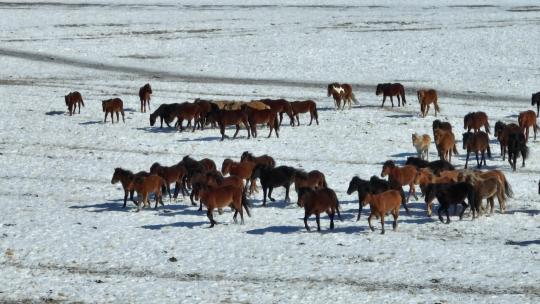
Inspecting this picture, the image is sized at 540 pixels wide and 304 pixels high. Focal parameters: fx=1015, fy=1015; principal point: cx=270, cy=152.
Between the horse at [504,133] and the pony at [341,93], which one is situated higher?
the pony at [341,93]

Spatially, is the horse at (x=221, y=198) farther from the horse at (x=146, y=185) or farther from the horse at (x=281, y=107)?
the horse at (x=281, y=107)

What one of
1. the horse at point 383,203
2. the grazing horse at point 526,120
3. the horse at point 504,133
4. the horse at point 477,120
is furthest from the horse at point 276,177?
the grazing horse at point 526,120

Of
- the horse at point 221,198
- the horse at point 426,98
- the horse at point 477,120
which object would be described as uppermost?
the horse at point 426,98

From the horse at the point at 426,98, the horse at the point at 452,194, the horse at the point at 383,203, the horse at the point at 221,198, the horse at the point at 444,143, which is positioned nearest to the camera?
the horse at the point at 383,203

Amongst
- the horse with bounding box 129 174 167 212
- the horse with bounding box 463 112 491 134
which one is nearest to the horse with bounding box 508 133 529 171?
the horse with bounding box 463 112 491 134

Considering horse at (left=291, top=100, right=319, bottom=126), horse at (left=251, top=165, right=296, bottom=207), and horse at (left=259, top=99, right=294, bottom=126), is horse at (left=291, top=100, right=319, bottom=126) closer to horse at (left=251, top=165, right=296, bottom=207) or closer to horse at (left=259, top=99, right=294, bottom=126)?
horse at (left=259, top=99, right=294, bottom=126)

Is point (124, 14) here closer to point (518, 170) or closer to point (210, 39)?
point (210, 39)

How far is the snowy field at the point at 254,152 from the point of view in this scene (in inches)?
618

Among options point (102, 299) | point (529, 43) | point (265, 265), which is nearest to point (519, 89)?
point (529, 43)

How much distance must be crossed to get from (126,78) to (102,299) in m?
27.9

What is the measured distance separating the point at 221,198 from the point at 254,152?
8.04 metres

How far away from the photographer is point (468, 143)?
81.8ft

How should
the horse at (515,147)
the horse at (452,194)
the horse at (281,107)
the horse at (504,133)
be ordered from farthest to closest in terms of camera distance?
the horse at (281,107) → the horse at (504,133) → the horse at (515,147) → the horse at (452,194)

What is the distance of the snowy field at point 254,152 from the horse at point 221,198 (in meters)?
0.33
